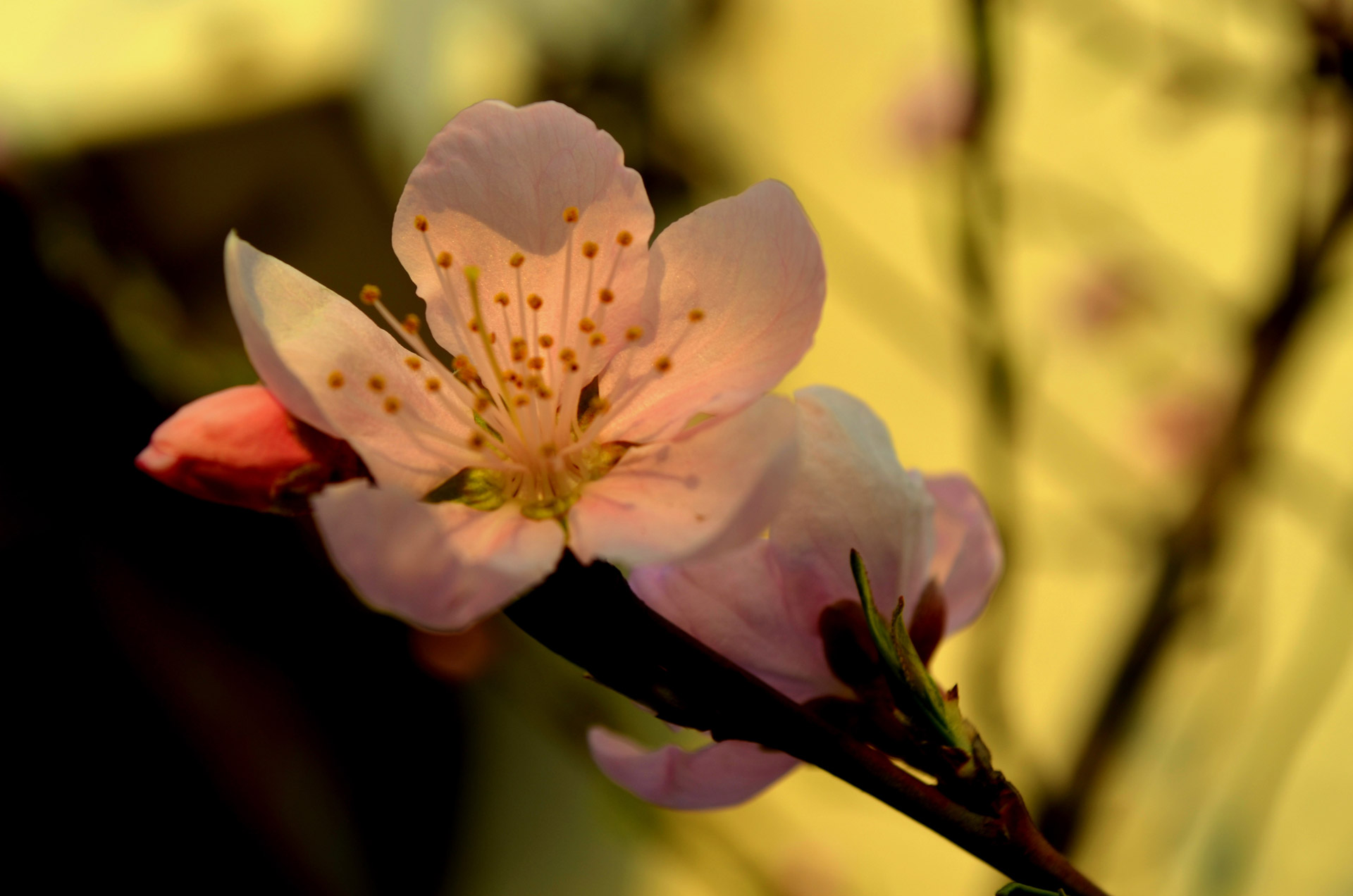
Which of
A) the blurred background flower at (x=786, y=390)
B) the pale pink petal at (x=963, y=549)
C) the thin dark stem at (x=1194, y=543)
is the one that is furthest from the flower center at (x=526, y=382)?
the thin dark stem at (x=1194, y=543)

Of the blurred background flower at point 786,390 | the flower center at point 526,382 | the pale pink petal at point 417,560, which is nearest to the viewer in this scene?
the pale pink petal at point 417,560

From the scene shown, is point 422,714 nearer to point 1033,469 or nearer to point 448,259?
point 1033,469

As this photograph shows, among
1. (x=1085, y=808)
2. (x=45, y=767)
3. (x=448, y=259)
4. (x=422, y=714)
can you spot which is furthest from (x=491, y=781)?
(x=448, y=259)

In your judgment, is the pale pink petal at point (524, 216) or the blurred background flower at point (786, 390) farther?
the blurred background flower at point (786, 390)

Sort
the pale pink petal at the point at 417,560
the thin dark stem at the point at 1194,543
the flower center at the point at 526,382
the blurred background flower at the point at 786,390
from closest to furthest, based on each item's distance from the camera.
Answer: the pale pink petal at the point at 417,560
the flower center at the point at 526,382
the thin dark stem at the point at 1194,543
the blurred background flower at the point at 786,390

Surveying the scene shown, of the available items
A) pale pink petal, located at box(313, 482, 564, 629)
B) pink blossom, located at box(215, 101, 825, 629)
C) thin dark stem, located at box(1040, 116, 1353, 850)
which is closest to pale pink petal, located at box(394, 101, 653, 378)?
pink blossom, located at box(215, 101, 825, 629)

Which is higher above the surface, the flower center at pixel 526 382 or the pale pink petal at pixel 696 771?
the flower center at pixel 526 382

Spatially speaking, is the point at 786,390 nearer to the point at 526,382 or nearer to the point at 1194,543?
the point at 1194,543

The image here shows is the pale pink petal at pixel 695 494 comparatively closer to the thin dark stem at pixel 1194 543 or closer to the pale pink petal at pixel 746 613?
the pale pink petal at pixel 746 613
